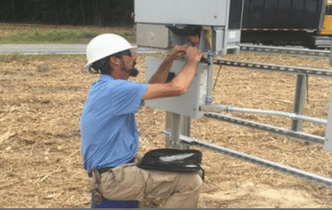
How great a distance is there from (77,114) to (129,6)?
2150 centimetres

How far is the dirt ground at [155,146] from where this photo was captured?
379cm

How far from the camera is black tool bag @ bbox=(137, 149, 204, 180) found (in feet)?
9.27

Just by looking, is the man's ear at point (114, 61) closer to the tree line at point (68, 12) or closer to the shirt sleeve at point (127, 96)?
the shirt sleeve at point (127, 96)

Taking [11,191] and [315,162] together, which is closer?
[11,191]

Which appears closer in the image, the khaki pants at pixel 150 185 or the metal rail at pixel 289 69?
the khaki pants at pixel 150 185

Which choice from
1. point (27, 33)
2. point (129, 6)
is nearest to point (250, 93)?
point (27, 33)

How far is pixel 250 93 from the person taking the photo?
7586 mm

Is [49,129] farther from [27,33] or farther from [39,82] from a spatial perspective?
[27,33]

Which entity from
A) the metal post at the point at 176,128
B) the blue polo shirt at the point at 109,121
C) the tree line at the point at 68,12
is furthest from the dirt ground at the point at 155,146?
the tree line at the point at 68,12

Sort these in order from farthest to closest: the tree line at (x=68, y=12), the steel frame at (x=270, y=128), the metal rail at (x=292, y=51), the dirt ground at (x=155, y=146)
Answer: the tree line at (x=68, y=12)
the dirt ground at (x=155, y=146)
the metal rail at (x=292, y=51)
the steel frame at (x=270, y=128)

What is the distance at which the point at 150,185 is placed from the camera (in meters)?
2.82

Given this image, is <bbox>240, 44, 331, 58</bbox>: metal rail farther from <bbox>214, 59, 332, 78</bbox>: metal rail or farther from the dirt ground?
the dirt ground

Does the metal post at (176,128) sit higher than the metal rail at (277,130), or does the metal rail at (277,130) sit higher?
the metal rail at (277,130)

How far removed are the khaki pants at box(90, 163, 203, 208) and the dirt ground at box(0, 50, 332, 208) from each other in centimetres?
81
